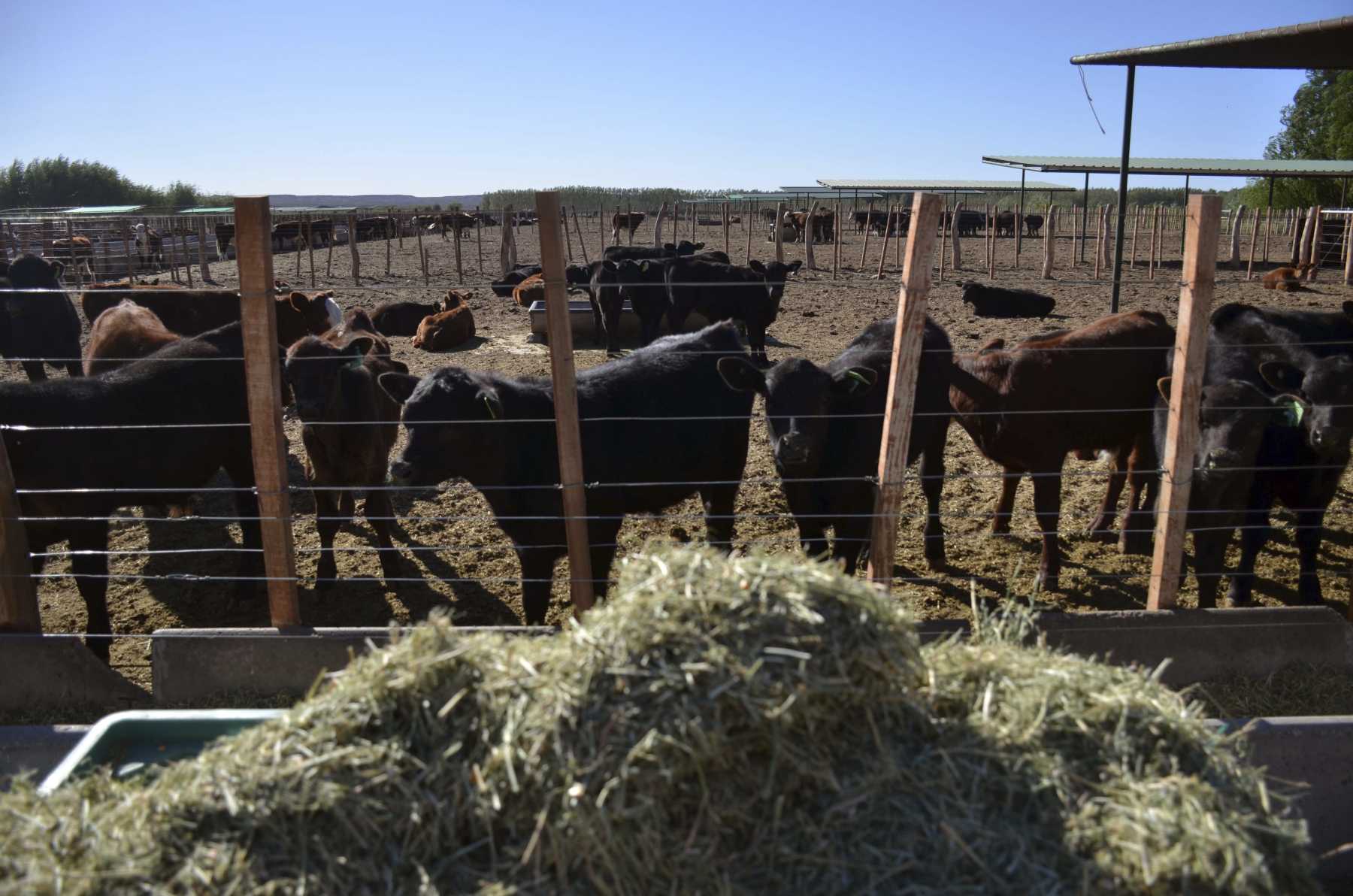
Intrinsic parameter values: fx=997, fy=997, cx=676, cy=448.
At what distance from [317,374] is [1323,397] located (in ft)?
20.3

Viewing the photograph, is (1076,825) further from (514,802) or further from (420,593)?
(420,593)

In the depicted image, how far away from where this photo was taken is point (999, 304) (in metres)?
18.5

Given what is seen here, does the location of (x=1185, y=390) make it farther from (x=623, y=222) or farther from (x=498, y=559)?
(x=623, y=222)

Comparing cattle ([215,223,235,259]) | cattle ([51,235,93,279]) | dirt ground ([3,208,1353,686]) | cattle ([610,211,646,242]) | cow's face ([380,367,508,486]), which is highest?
cattle ([610,211,646,242])

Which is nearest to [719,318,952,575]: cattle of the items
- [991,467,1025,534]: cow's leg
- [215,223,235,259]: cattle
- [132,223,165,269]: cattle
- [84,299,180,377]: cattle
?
[991,467,1025,534]: cow's leg

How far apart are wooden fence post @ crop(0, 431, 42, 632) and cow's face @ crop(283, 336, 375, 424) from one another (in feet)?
6.33

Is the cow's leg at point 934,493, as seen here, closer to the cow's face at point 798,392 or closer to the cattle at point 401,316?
the cow's face at point 798,392

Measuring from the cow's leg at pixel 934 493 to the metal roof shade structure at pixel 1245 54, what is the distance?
5.16 ft

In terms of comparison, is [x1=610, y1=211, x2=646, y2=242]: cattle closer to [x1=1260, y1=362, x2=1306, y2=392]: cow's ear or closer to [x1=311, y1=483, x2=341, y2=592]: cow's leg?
[x1=311, y1=483, x2=341, y2=592]: cow's leg

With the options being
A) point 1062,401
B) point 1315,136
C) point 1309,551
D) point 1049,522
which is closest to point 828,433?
point 1049,522

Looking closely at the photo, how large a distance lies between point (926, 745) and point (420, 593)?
14.2ft

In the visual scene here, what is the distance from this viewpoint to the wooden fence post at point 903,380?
430 centimetres

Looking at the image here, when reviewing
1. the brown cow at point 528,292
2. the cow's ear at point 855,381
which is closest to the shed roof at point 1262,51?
the cow's ear at point 855,381

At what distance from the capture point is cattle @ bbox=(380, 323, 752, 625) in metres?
5.46
